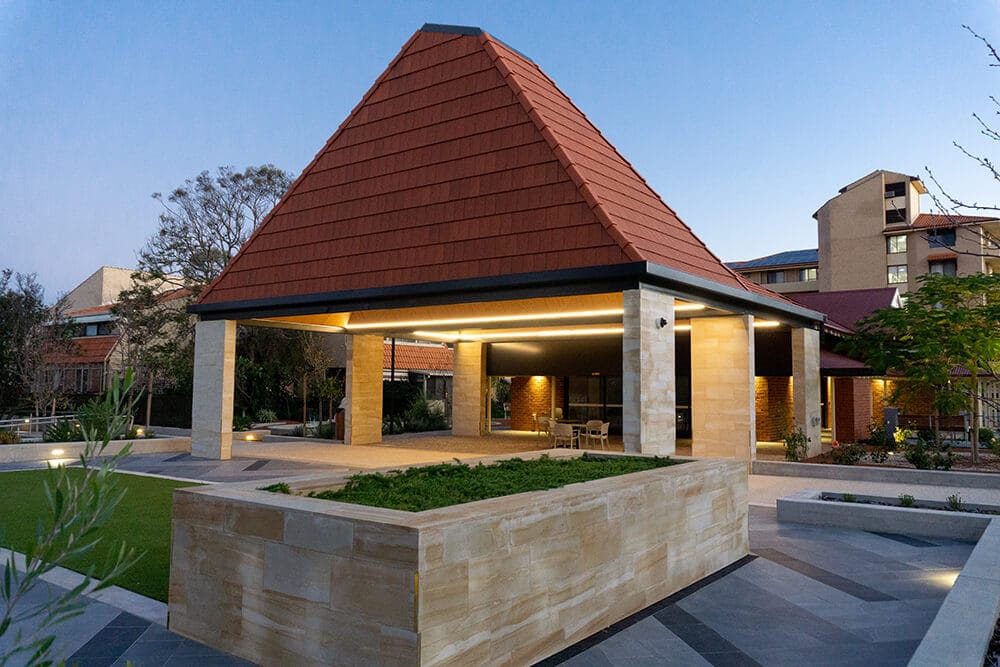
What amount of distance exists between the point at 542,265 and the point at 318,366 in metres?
15.2

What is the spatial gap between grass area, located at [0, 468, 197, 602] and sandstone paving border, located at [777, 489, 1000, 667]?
5660 mm

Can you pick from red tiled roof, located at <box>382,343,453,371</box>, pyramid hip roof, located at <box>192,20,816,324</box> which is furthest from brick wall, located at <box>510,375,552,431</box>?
pyramid hip roof, located at <box>192,20,816,324</box>

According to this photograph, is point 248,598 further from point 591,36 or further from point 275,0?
point 275,0

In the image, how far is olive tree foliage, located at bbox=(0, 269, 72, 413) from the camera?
2588 cm

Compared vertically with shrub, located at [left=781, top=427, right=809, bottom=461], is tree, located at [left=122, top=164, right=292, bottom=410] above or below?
above

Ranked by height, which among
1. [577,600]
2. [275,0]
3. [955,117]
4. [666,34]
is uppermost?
[275,0]

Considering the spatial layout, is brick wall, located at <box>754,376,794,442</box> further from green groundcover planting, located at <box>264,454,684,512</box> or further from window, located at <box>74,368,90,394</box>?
window, located at <box>74,368,90,394</box>

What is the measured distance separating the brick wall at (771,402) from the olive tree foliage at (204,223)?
23592mm

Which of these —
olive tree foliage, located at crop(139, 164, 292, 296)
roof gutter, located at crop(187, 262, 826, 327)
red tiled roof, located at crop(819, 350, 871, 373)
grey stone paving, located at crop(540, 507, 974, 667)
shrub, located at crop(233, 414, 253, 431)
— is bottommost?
grey stone paving, located at crop(540, 507, 974, 667)

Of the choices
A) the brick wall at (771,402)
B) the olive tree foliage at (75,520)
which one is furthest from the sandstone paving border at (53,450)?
the brick wall at (771,402)

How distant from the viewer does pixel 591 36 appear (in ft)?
68.9

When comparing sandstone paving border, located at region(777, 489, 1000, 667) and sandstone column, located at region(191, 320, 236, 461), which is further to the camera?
sandstone column, located at region(191, 320, 236, 461)

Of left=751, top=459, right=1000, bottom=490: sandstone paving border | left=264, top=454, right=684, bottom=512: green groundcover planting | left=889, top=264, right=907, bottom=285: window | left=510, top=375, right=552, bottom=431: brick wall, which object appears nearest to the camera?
left=264, top=454, right=684, bottom=512: green groundcover planting

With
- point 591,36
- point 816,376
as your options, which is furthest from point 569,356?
point 591,36
